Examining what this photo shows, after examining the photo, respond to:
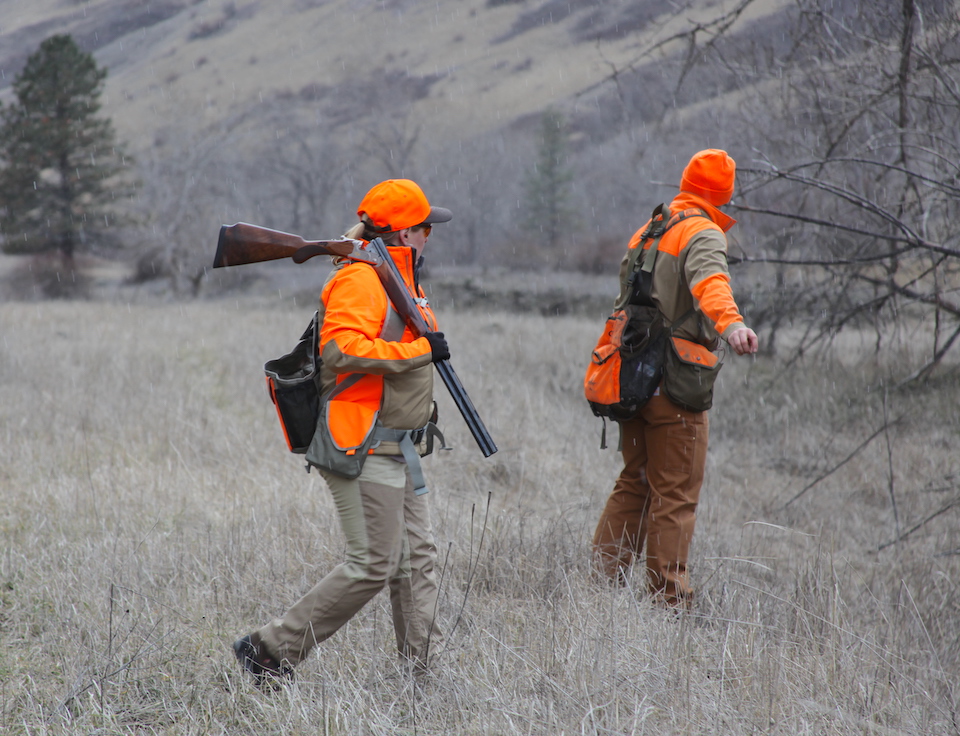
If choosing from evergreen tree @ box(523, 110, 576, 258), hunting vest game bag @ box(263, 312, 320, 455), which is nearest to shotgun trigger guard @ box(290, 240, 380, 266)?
hunting vest game bag @ box(263, 312, 320, 455)

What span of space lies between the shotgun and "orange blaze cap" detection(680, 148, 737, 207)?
1568mm

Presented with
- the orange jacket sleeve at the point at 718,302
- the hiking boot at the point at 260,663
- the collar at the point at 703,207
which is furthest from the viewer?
the collar at the point at 703,207

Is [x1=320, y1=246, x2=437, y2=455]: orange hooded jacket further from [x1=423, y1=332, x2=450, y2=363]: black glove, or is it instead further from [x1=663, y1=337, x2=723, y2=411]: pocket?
[x1=663, y1=337, x2=723, y2=411]: pocket

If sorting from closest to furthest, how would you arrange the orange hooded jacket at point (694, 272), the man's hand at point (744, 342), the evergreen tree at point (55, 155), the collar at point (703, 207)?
the man's hand at point (744, 342)
the orange hooded jacket at point (694, 272)
the collar at point (703, 207)
the evergreen tree at point (55, 155)

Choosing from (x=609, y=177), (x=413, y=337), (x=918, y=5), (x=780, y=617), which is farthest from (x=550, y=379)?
(x=609, y=177)

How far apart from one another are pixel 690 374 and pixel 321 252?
1.75 m

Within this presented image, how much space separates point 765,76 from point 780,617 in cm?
608

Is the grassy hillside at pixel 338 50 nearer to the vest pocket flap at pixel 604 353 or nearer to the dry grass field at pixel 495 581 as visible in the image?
the dry grass field at pixel 495 581

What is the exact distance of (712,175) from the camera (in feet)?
11.9

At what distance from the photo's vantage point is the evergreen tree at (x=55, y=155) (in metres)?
31.8

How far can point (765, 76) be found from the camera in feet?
25.8

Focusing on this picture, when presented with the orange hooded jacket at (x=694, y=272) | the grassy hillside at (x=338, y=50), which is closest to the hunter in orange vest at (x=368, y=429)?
the orange hooded jacket at (x=694, y=272)

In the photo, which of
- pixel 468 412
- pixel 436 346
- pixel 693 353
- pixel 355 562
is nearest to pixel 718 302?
pixel 693 353

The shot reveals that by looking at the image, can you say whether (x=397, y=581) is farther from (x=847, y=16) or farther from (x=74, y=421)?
(x=847, y=16)
